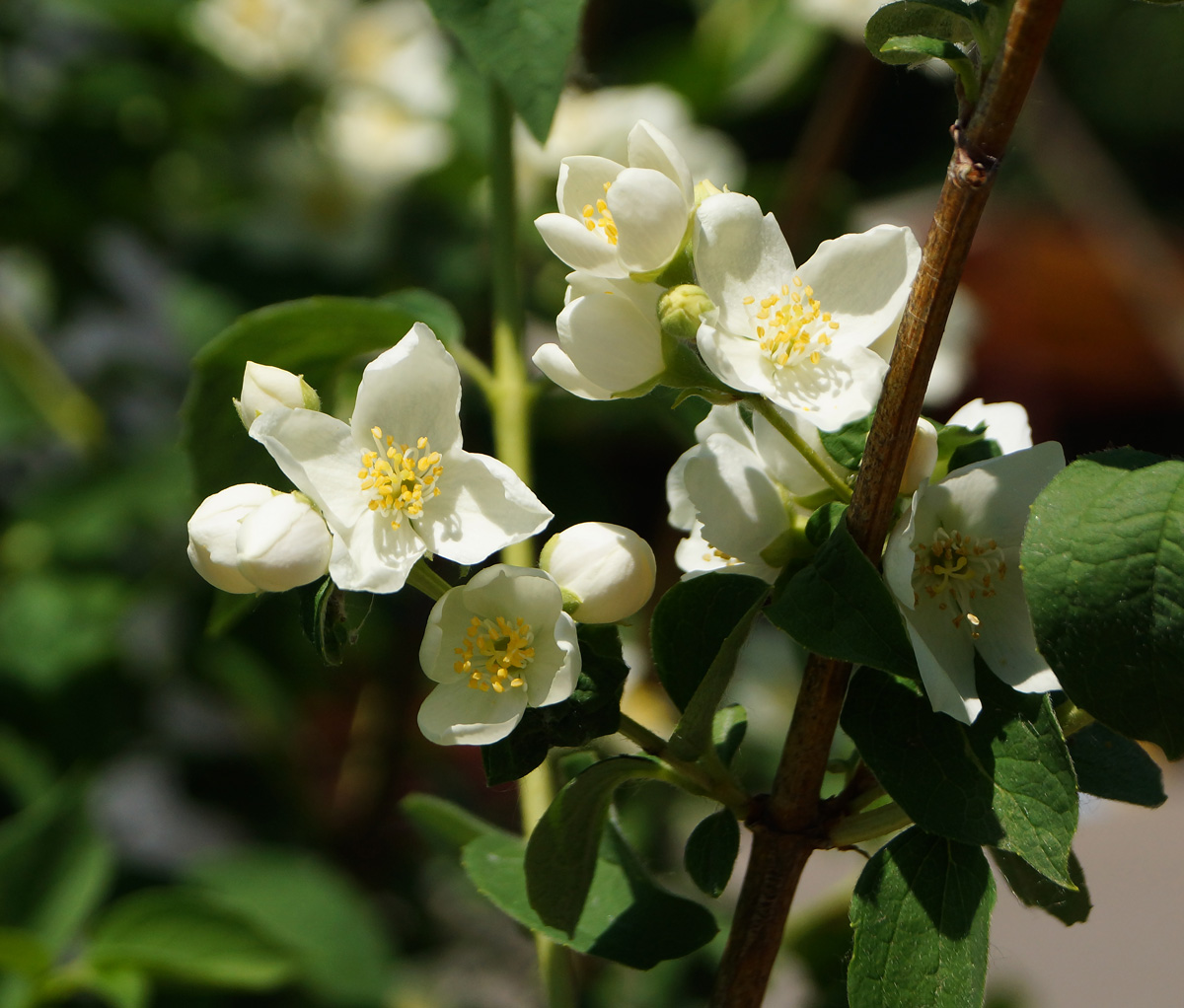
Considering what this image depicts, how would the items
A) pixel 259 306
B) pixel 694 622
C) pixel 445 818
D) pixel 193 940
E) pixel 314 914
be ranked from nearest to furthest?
pixel 694 622
pixel 445 818
pixel 193 940
pixel 314 914
pixel 259 306

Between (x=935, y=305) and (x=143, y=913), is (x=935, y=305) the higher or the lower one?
the higher one

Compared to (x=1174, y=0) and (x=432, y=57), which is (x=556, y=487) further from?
(x=1174, y=0)

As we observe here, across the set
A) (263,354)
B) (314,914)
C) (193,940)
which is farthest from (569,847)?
(314,914)

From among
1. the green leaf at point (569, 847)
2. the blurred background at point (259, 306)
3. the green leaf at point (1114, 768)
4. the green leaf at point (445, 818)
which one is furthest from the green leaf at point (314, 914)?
the green leaf at point (1114, 768)

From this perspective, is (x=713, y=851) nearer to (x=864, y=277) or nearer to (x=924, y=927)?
(x=924, y=927)

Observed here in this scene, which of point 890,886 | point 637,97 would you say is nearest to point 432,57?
point 637,97

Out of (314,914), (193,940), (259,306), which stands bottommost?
(314,914)
